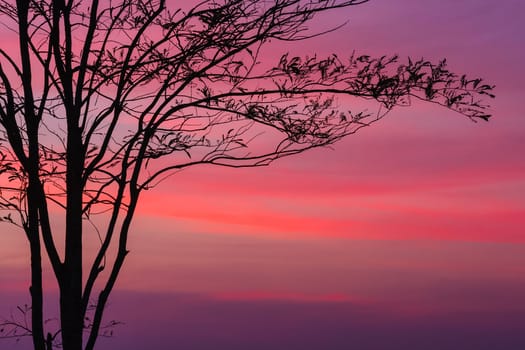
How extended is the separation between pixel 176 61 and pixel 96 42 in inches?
39.8

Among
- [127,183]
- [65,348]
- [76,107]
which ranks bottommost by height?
[65,348]

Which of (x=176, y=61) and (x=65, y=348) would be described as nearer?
(x=65, y=348)

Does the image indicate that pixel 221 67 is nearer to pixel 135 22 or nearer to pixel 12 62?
pixel 135 22

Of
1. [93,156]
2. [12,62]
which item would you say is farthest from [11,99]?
[93,156]

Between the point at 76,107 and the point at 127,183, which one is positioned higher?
the point at 76,107

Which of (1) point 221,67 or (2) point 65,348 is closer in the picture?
(2) point 65,348

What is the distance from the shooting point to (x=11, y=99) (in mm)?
9883

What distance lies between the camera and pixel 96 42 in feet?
33.4

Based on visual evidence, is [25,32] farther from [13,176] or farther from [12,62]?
[13,176]

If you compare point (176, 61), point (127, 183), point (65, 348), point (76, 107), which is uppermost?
point (176, 61)

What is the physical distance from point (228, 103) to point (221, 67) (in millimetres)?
445

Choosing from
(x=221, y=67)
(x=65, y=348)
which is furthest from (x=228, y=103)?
(x=65, y=348)

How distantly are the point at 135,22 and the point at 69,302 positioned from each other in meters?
3.46

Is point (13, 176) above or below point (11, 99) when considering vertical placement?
below
